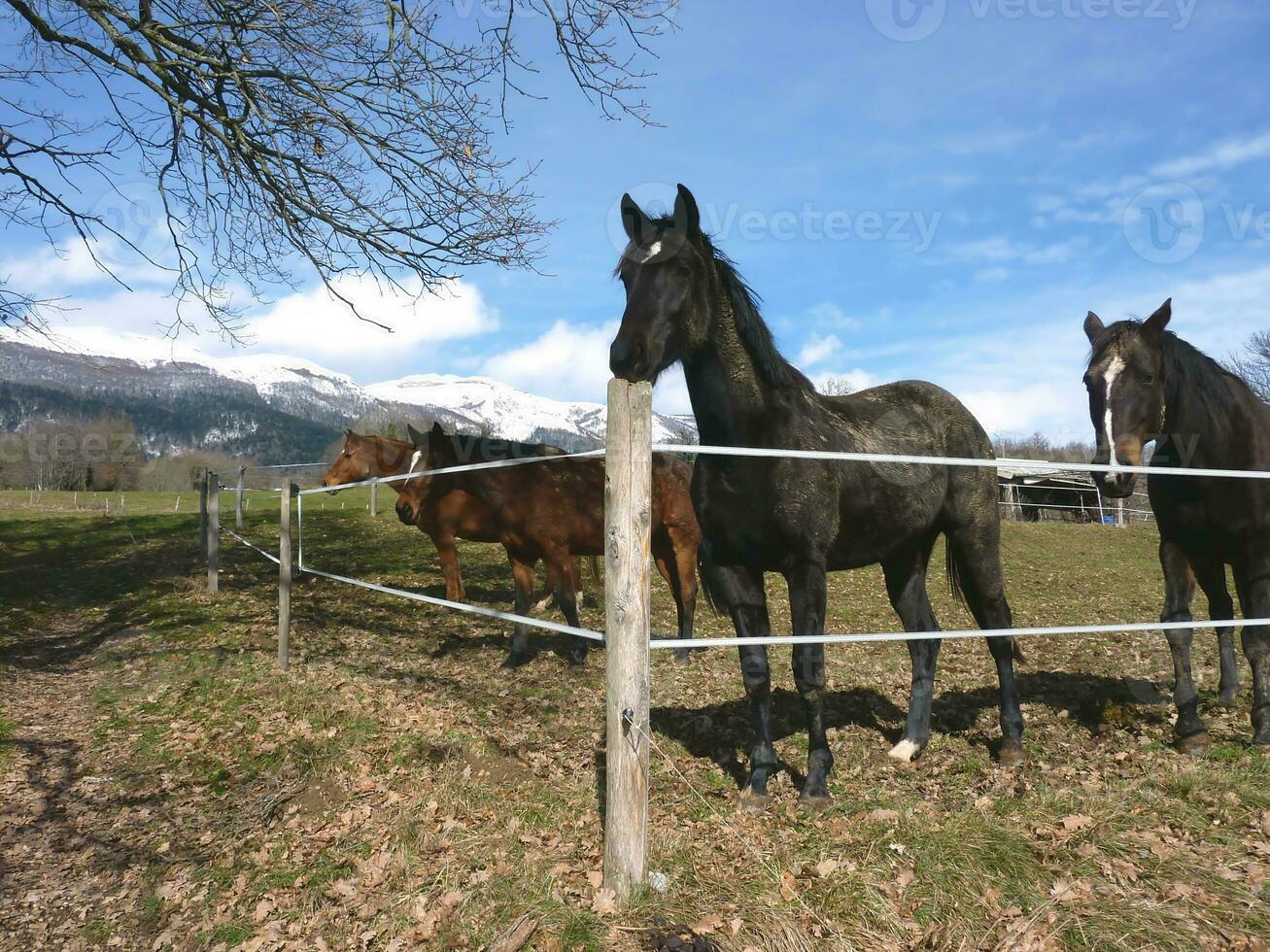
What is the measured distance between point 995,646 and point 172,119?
9578mm

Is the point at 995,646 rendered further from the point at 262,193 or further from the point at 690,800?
the point at 262,193

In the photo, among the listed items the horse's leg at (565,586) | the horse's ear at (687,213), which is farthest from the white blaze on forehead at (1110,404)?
the horse's leg at (565,586)

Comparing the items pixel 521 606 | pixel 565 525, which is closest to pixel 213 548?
pixel 521 606

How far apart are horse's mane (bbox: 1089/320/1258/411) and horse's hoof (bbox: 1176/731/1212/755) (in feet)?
6.95

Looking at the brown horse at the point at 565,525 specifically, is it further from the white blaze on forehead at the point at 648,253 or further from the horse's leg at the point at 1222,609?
the white blaze on forehead at the point at 648,253

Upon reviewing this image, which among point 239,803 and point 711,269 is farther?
point 239,803

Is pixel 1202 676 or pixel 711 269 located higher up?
pixel 711 269

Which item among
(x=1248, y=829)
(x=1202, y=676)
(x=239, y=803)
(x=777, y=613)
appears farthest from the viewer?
(x=777, y=613)

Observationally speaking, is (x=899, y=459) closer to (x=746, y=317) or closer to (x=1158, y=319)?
(x=746, y=317)

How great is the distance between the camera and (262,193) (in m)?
8.76

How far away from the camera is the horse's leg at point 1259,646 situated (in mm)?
4969

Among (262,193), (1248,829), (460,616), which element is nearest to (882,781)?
(1248,829)

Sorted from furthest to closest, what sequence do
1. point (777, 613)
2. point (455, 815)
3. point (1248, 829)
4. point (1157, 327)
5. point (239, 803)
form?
point (777, 613) < point (1157, 327) < point (239, 803) < point (455, 815) < point (1248, 829)

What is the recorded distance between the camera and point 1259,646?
502 cm
